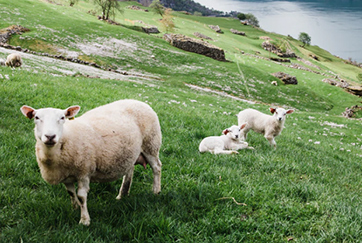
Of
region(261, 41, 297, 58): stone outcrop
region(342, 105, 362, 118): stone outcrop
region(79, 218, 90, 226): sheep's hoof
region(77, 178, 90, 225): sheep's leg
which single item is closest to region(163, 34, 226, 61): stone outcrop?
region(342, 105, 362, 118): stone outcrop

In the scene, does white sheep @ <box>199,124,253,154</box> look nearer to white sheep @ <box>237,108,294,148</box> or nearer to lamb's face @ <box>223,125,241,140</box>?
lamb's face @ <box>223,125,241,140</box>

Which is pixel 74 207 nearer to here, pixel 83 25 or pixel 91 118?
pixel 91 118

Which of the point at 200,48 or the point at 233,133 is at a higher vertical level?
the point at 200,48

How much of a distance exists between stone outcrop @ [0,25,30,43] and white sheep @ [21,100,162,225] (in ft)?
96.9

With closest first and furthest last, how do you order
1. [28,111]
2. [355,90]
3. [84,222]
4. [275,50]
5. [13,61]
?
1. [28,111]
2. [84,222]
3. [13,61]
4. [355,90]
5. [275,50]

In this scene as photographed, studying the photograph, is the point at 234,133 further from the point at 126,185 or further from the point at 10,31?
the point at 10,31

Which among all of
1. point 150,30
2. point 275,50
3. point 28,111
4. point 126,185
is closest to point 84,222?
point 126,185

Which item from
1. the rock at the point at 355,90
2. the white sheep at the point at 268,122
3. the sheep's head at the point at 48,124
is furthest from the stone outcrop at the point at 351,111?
the sheep's head at the point at 48,124

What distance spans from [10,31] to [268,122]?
31.2 meters

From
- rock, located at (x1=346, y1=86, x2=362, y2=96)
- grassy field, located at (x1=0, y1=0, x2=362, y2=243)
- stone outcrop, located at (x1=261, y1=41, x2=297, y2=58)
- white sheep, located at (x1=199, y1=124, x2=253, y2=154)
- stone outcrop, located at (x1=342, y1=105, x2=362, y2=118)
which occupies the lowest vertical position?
stone outcrop, located at (x1=342, y1=105, x2=362, y2=118)

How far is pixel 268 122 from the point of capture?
8023 millimetres

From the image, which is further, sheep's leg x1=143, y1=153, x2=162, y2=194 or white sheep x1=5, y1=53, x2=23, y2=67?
white sheep x1=5, y1=53, x2=23, y2=67

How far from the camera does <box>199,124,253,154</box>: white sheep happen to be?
6.06m

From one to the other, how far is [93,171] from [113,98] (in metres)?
6.36
